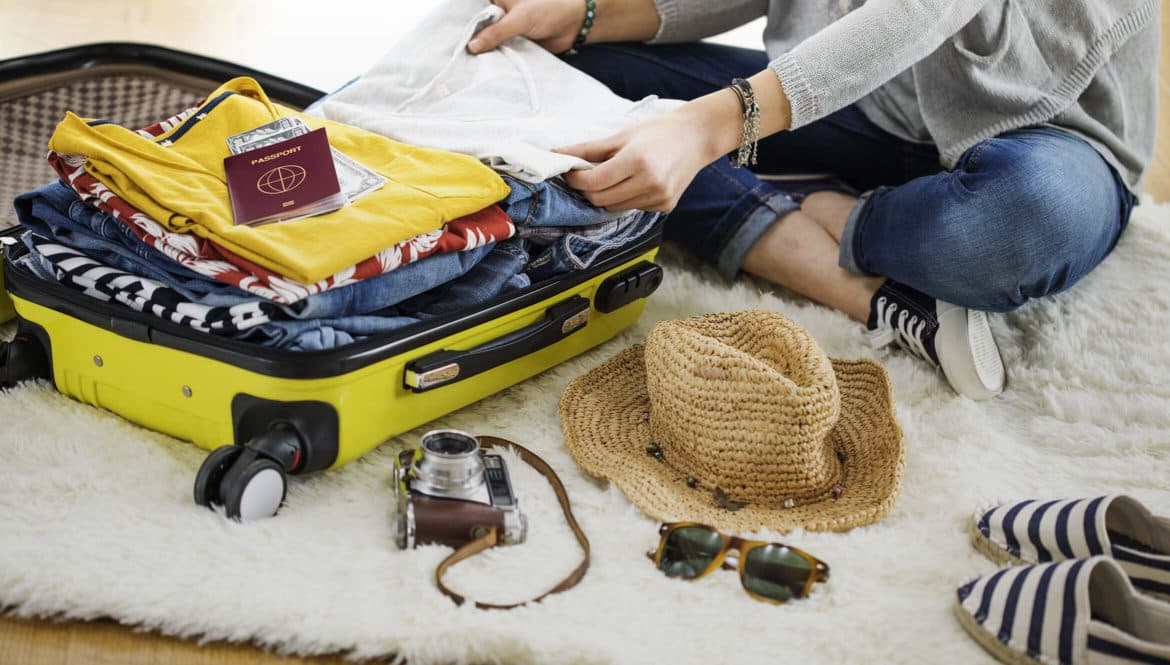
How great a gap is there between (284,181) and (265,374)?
0.18m

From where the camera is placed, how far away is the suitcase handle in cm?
99

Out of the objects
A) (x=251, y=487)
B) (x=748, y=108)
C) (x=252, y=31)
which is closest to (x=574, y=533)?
(x=251, y=487)

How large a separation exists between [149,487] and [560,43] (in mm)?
811

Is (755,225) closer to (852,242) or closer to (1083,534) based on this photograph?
(852,242)

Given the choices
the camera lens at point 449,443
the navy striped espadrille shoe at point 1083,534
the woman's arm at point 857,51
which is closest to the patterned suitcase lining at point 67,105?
the camera lens at point 449,443

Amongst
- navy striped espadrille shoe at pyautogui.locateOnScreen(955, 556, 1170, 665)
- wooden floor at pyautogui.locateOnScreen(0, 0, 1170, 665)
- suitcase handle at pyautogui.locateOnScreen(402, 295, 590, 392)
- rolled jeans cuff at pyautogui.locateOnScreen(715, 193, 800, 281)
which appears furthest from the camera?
wooden floor at pyautogui.locateOnScreen(0, 0, 1170, 665)

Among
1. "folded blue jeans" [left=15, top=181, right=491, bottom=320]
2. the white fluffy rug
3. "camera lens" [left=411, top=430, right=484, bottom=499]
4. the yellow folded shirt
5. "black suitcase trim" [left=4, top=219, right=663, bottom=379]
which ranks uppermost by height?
the yellow folded shirt

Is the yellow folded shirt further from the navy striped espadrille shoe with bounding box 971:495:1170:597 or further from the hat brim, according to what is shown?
the navy striped espadrille shoe with bounding box 971:495:1170:597

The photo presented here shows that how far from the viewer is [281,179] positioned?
97cm

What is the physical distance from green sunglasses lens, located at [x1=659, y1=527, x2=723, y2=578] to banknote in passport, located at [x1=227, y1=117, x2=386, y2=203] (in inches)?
16.6

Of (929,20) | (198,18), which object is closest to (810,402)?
(929,20)

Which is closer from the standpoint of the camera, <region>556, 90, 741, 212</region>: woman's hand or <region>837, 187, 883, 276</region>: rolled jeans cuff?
<region>556, 90, 741, 212</region>: woman's hand

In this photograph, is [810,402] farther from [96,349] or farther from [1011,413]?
[96,349]

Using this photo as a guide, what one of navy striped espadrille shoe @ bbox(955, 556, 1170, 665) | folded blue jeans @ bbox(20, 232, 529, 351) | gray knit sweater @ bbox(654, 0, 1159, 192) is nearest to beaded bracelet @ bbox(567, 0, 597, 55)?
gray knit sweater @ bbox(654, 0, 1159, 192)
